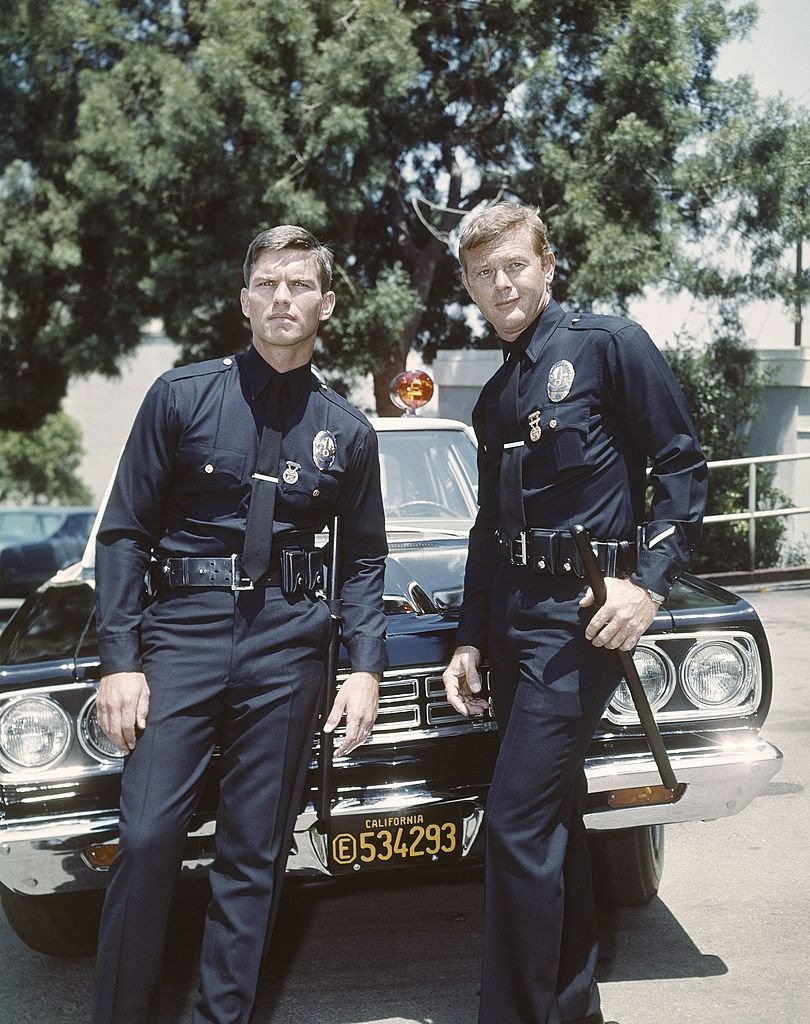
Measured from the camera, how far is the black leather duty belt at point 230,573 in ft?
9.34

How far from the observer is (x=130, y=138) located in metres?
12.9

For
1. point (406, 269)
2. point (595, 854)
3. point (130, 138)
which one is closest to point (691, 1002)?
point (595, 854)

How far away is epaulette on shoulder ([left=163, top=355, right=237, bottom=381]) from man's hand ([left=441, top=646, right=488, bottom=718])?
3.08 ft

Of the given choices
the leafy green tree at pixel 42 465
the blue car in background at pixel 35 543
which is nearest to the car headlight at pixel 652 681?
the blue car in background at pixel 35 543

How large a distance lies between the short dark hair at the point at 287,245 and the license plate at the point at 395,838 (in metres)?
1.37

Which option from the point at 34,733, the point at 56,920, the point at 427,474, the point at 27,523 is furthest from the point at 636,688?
the point at 27,523

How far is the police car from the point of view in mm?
3064

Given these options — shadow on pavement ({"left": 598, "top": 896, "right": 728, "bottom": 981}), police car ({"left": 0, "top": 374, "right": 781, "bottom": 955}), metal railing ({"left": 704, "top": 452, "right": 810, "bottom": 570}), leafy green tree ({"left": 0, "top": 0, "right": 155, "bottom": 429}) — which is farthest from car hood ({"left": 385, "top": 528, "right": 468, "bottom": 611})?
leafy green tree ({"left": 0, "top": 0, "right": 155, "bottom": 429})

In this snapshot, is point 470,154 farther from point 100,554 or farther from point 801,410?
point 100,554

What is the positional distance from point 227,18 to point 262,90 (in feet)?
2.84

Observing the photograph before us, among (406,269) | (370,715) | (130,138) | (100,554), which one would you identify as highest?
(130,138)

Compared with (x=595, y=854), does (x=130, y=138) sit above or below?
above

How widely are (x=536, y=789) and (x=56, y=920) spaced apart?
5.27 feet

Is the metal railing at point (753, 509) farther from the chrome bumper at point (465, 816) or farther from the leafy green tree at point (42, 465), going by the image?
the leafy green tree at point (42, 465)
